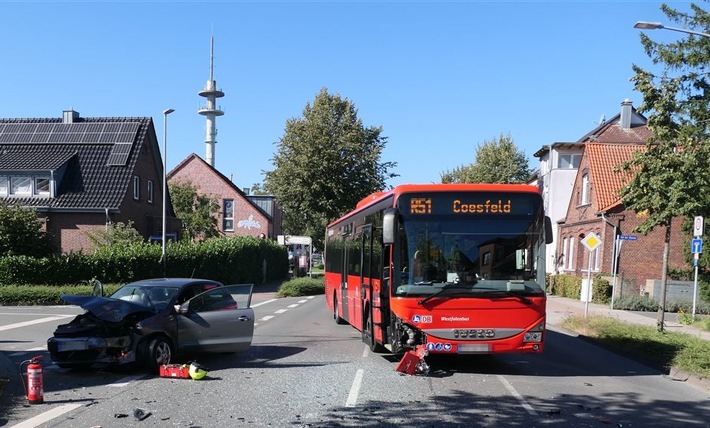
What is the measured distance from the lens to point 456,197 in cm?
948

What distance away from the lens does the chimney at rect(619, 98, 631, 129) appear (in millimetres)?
47938

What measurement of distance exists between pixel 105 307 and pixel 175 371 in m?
1.37

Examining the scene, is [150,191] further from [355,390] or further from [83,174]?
[355,390]

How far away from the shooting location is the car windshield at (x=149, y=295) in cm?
975

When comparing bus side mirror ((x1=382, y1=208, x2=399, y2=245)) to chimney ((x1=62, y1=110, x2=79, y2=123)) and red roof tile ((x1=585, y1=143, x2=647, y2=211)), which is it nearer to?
red roof tile ((x1=585, y1=143, x2=647, y2=211))

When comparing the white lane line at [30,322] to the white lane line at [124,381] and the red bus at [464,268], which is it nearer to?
the white lane line at [124,381]

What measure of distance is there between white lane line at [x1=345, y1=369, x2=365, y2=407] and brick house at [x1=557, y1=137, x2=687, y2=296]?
20.0 metres

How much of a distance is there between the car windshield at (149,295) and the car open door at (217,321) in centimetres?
41

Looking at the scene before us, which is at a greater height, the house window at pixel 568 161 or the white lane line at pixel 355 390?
the house window at pixel 568 161

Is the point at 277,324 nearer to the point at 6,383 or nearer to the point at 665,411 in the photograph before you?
the point at 6,383

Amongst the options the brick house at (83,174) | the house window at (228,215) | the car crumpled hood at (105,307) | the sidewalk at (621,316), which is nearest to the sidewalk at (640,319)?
the sidewalk at (621,316)

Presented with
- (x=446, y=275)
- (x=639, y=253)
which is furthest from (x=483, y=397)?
(x=639, y=253)

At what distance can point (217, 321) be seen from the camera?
32.7 feet

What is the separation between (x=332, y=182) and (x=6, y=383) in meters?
27.2
